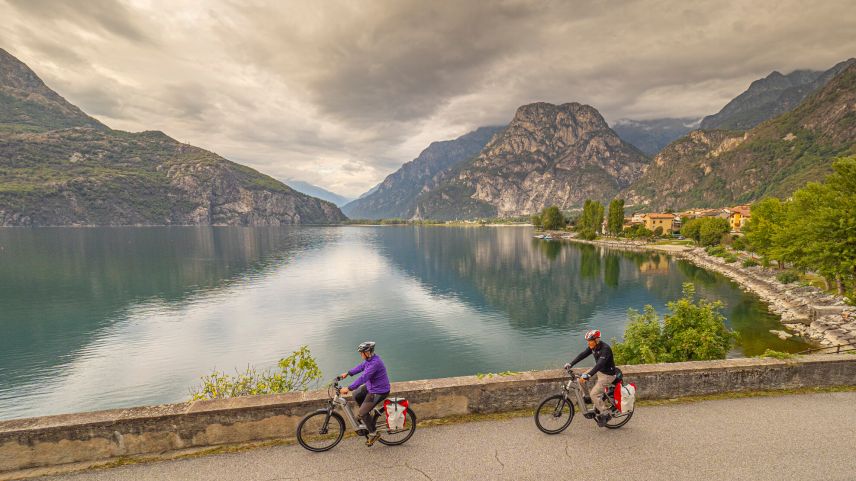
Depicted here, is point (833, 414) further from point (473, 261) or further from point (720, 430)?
point (473, 261)

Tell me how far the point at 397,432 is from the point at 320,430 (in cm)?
181

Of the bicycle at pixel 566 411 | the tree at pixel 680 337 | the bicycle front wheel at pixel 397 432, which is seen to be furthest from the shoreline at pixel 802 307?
the bicycle front wheel at pixel 397 432

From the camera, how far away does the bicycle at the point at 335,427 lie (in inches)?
352

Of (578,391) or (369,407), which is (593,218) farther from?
(369,407)

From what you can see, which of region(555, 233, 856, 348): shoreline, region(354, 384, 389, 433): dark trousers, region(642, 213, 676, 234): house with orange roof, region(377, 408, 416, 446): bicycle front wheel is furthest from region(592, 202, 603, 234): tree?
region(354, 384, 389, 433): dark trousers

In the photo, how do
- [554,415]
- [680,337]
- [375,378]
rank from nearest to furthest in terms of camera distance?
[375,378]
[554,415]
[680,337]

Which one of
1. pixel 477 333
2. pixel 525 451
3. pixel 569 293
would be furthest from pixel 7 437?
pixel 569 293

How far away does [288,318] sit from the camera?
51812 mm

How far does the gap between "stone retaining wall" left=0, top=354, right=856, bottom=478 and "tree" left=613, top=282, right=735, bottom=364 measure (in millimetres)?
7333

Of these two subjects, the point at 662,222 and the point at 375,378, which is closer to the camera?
the point at 375,378

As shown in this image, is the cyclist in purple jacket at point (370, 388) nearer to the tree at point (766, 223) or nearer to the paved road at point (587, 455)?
the paved road at point (587, 455)

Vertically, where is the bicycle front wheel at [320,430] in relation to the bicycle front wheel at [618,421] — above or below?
above

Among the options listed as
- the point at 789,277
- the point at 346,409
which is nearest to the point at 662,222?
the point at 789,277

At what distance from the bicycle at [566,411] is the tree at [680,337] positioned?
36.2 feet
